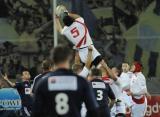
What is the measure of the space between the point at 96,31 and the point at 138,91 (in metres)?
9.84

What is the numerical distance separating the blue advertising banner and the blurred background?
12083 millimetres

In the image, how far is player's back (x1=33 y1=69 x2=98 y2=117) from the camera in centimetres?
639

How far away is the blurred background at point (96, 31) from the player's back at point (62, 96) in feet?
58.9

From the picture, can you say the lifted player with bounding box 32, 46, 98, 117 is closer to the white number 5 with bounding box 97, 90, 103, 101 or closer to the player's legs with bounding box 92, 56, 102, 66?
the white number 5 with bounding box 97, 90, 103, 101

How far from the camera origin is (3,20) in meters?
26.0

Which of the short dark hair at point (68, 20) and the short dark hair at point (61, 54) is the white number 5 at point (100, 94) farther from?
the short dark hair at point (61, 54)

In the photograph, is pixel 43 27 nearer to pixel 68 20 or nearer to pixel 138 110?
pixel 138 110

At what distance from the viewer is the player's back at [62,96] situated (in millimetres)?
6387

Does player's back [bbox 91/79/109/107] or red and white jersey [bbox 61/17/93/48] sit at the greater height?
red and white jersey [bbox 61/17/93/48]

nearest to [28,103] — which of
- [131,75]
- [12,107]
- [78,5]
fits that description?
[12,107]

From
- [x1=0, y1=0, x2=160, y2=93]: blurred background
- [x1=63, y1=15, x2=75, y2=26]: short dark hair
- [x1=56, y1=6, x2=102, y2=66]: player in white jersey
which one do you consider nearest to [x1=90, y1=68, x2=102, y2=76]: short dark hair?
[x1=56, y1=6, x2=102, y2=66]: player in white jersey

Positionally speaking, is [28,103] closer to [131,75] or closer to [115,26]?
[131,75]

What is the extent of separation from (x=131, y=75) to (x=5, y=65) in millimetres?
10111

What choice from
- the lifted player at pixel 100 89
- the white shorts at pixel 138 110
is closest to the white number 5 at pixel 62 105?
the lifted player at pixel 100 89
